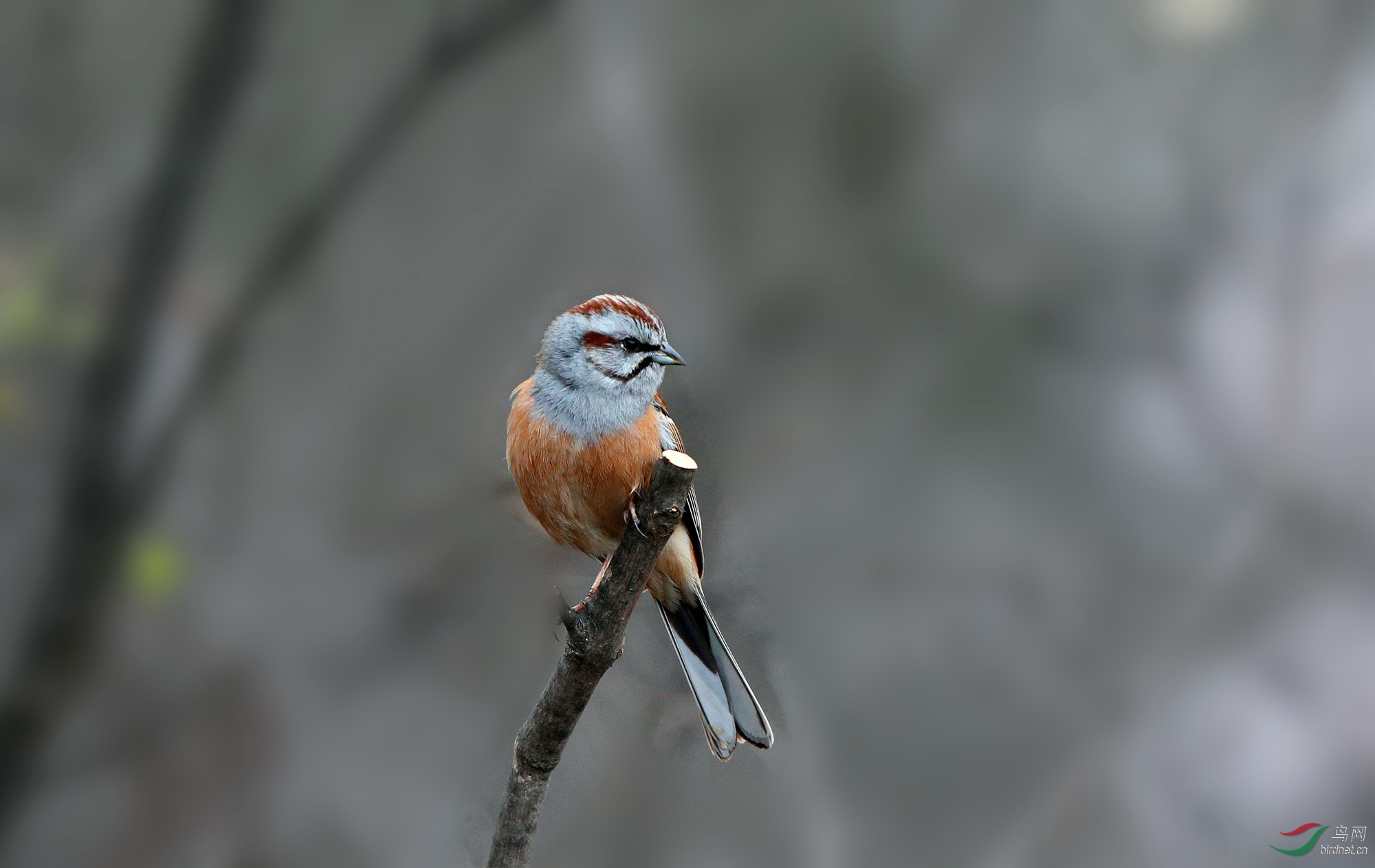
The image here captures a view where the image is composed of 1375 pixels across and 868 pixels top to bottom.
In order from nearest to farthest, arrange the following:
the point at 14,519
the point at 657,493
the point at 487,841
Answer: the point at 657,493
the point at 487,841
the point at 14,519

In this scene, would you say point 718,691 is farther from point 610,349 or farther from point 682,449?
point 610,349

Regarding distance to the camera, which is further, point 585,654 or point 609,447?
point 609,447

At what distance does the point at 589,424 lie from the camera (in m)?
1.01

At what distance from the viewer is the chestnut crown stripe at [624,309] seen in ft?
3.22

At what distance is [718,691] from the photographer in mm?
1082

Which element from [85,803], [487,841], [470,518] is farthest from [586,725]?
[85,803]

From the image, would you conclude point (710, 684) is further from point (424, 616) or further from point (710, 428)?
point (424, 616)

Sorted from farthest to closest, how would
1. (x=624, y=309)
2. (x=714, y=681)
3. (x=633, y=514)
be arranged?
1. (x=714, y=681)
2. (x=624, y=309)
3. (x=633, y=514)

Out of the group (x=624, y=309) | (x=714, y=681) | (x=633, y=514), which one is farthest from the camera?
(x=714, y=681)

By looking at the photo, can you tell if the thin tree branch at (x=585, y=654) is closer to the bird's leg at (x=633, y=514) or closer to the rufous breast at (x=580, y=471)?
the bird's leg at (x=633, y=514)

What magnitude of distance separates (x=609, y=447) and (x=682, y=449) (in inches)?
4.2

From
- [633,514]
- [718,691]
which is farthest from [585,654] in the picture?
[718,691]

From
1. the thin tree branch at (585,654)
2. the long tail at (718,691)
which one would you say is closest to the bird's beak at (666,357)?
the thin tree branch at (585,654)

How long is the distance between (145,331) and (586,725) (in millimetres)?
997
